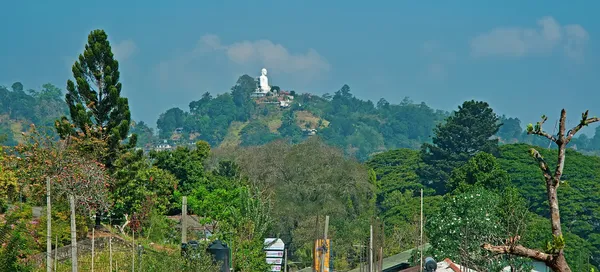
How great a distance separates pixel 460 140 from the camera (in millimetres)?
80812

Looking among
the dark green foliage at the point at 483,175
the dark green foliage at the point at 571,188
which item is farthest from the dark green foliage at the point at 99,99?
the dark green foliage at the point at 571,188

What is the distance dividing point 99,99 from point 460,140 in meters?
45.1

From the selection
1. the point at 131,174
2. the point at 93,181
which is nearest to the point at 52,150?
the point at 93,181

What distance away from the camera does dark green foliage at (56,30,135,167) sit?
130 feet

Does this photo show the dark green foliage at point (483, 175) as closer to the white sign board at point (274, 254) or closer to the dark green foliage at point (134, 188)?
the white sign board at point (274, 254)

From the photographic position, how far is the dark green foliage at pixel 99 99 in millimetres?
39656

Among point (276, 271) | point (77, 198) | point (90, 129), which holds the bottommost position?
point (276, 271)

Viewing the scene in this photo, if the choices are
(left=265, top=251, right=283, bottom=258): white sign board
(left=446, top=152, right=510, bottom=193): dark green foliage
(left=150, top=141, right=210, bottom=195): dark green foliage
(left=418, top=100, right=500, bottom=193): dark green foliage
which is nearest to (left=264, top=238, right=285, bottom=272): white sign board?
(left=265, top=251, right=283, bottom=258): white sign board

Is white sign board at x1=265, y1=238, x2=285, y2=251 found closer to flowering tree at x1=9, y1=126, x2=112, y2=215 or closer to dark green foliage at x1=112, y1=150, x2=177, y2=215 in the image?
dark green foliage at x1=112, y1=150, x2=177, y2=215

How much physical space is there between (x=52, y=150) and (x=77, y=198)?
108 inches

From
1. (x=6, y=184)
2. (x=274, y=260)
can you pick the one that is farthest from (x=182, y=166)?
(x=6, y=184)

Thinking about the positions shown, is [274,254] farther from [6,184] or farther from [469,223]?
[6,184]

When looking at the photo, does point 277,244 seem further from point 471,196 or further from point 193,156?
point 193,156

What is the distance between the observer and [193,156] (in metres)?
51.6
